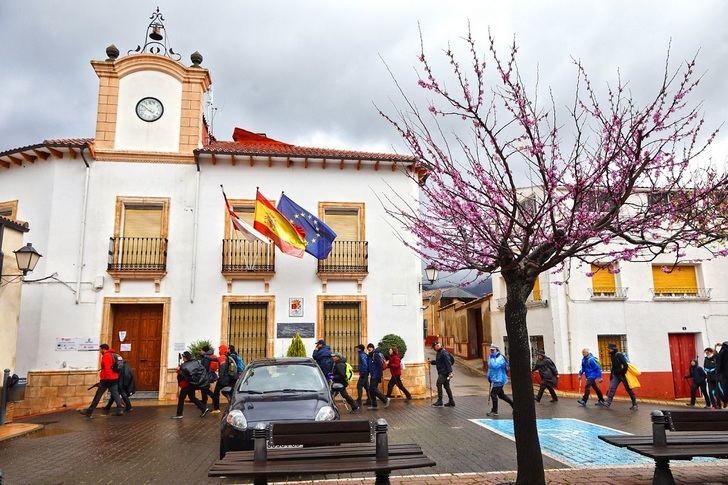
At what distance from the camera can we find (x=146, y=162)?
16312 millimetres

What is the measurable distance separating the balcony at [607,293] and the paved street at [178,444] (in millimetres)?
6852

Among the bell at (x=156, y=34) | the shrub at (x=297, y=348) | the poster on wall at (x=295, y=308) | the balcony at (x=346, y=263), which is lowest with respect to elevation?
the shrub at (x=297, y=348)

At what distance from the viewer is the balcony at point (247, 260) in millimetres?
15891

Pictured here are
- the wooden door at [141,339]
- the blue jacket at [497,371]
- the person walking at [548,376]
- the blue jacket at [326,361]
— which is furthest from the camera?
the wooden door at [141,339]

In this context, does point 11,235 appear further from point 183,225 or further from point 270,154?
point 270,154

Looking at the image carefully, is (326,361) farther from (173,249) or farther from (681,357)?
(681,357)

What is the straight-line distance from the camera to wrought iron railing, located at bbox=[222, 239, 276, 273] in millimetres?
15969

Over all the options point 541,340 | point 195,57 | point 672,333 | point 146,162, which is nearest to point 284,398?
point 146,162

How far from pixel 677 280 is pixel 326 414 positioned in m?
18.5

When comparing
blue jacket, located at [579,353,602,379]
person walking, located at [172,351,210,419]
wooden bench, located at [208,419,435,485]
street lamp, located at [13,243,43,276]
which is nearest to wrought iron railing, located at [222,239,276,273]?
person walking, located at [172,351,210,419]

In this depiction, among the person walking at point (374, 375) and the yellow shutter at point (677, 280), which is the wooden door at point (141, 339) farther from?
the yellow shutter at point (677, 280)

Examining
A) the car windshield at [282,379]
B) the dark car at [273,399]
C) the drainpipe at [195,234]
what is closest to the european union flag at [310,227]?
the drainpipe at [195,234]

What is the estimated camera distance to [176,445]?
8.94 m

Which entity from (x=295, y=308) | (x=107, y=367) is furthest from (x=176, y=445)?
(x=295, y=308)
